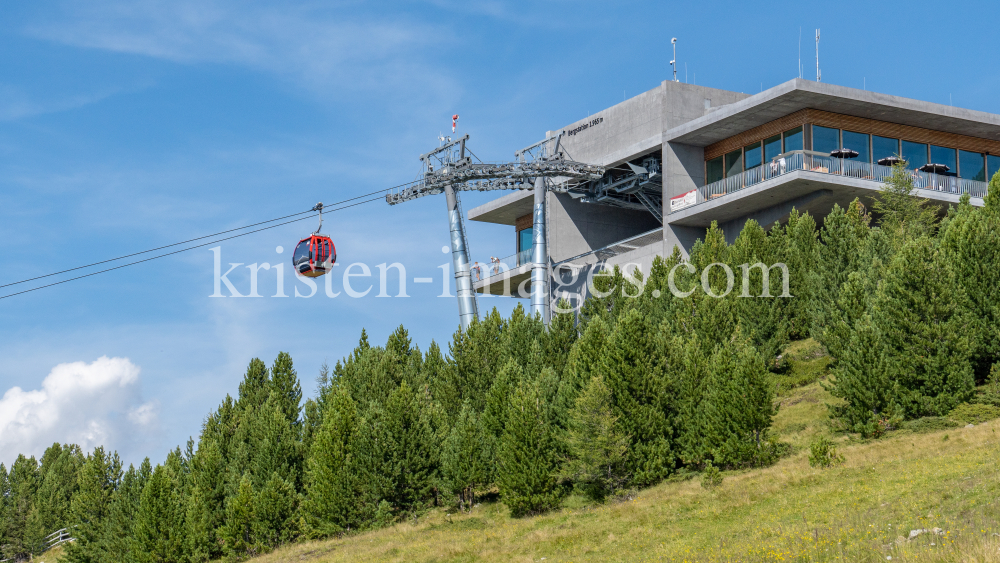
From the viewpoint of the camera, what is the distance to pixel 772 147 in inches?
2148

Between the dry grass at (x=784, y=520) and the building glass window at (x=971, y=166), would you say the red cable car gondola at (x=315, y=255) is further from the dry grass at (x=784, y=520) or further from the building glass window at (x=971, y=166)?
the building glass window at (x=971, y=166)

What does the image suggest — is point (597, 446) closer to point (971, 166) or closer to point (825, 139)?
point (825, 139)

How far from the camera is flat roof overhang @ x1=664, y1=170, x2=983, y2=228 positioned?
52125 millimetres

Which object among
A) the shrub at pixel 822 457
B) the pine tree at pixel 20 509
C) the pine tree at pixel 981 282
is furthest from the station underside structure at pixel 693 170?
the pine tree at pixel 20 509

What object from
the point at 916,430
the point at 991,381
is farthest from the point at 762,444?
the point at 991,381

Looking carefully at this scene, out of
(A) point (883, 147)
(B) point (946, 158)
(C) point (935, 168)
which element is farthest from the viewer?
(B) point (946, 158)

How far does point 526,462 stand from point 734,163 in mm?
25860

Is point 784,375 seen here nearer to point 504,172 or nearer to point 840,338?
point 840,338

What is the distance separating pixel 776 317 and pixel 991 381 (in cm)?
1226

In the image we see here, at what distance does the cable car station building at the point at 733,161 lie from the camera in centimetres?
5288

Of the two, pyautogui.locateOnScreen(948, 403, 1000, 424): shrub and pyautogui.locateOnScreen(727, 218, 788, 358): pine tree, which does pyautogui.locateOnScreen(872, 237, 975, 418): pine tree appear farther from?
pyautogui.locateOnScreen(727, 218, 788, 358): pine tree

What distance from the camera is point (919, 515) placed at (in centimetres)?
2294

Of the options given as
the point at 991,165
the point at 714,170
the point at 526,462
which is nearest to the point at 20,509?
the point at 526,462

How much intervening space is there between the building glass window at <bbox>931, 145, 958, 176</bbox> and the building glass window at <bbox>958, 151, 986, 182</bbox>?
30 centimetres
